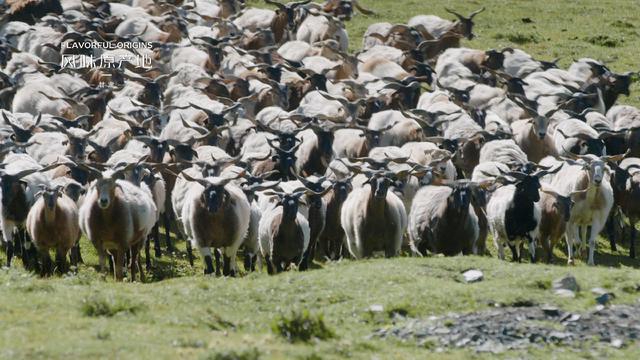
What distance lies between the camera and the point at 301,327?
14.7 meters

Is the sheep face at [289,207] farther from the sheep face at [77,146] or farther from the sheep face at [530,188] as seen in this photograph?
the sheep face at [77,146]

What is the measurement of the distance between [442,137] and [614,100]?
950cm

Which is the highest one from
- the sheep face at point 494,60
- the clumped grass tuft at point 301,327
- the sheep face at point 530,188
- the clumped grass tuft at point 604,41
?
the clumped grass tuft at point 301,327

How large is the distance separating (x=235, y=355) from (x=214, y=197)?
8.30 metres

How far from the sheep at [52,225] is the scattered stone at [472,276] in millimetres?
7271

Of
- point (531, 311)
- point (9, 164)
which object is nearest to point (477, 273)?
point (531, 311)

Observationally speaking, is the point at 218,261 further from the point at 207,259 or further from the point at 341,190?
the point at 341,190

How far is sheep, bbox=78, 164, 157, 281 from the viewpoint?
68.1ft

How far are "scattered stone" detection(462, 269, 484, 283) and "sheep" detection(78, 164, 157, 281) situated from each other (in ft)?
20.1

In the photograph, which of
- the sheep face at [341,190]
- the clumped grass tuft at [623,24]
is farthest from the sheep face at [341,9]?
the sheep face at [341,190]

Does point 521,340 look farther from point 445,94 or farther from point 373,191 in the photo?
point 445,94

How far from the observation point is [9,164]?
2406 cm

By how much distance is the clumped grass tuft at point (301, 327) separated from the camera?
14.6 meters

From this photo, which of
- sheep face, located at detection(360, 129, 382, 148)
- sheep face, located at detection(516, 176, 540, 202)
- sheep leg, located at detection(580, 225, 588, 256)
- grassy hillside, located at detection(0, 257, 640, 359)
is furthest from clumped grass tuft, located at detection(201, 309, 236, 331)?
sheep face, located at detection(360, 129, 382, 148)
